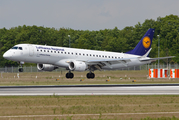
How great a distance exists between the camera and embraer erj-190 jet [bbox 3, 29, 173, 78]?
1796 inches

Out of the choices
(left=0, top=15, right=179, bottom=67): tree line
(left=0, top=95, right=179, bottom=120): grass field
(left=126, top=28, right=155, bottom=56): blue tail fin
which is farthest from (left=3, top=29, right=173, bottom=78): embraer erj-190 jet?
(left=0, top=15, right=179, bottom=67): tree line

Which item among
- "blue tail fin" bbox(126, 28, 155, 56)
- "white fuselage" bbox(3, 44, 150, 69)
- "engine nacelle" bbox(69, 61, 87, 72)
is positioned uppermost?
"blue tail fin" bbox(126, 28, 155, 56)

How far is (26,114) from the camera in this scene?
16984mm

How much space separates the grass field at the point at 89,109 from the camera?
16.2 metres

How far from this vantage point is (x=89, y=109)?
18641mm

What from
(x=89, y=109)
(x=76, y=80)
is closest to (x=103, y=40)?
(x=76, y=80)

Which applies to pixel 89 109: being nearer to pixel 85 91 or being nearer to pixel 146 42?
pixel 85 91

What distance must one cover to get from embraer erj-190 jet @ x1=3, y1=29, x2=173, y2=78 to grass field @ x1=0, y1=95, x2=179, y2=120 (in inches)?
938

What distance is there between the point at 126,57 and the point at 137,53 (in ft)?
8.92

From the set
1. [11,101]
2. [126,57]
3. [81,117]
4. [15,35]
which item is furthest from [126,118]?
[15,35]

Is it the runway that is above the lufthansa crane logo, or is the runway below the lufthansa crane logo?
below

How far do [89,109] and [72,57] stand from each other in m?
31.0

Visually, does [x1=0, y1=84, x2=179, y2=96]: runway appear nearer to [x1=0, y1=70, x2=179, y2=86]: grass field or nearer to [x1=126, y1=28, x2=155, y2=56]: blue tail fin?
[x1=0, y1=70, x2=179, y2=86]: grass field

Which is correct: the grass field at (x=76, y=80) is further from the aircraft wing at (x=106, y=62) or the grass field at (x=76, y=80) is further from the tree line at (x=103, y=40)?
the tree line at (x=103, y=40)
